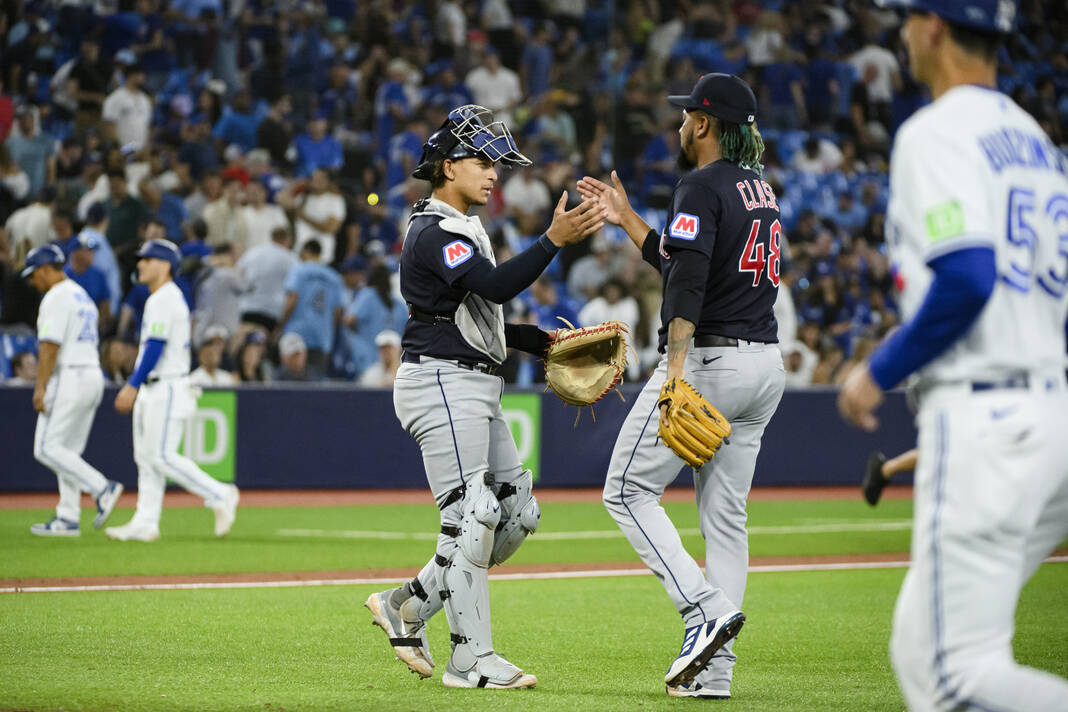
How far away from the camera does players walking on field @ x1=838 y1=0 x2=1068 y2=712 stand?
3012 millimetres

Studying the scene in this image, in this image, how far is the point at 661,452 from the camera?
5.42 meters

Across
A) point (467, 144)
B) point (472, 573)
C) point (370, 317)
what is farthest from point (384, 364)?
point (472, 573)

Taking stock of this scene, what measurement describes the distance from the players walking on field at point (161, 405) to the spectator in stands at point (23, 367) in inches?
155

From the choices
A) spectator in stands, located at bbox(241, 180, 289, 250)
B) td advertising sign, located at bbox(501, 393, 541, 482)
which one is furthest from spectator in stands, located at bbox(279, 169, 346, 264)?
td advertising sign, located at bbox(501, 393, 541, 482)

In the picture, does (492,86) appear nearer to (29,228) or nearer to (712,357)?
(29,228)

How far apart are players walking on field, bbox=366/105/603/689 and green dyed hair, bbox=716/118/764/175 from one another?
0.67 metres

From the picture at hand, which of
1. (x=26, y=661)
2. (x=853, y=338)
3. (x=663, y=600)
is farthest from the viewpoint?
(x=853, y=338)

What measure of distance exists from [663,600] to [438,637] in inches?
76.3

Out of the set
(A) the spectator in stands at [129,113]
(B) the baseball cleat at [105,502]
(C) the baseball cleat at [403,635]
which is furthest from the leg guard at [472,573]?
(A) the spectator in stands at [129,113]

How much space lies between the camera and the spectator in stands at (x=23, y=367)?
14211mm

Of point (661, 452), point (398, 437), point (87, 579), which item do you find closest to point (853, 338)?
point (398, 437)

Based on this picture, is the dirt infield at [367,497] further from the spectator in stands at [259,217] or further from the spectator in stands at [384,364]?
the spectator in stands at [259,217]

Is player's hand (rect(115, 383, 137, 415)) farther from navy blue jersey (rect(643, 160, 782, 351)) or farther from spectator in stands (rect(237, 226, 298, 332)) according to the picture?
navy blue jersey (rect(643, 160, 782, 351))

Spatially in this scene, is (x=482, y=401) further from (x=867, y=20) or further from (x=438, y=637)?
(x=867, y=20)
